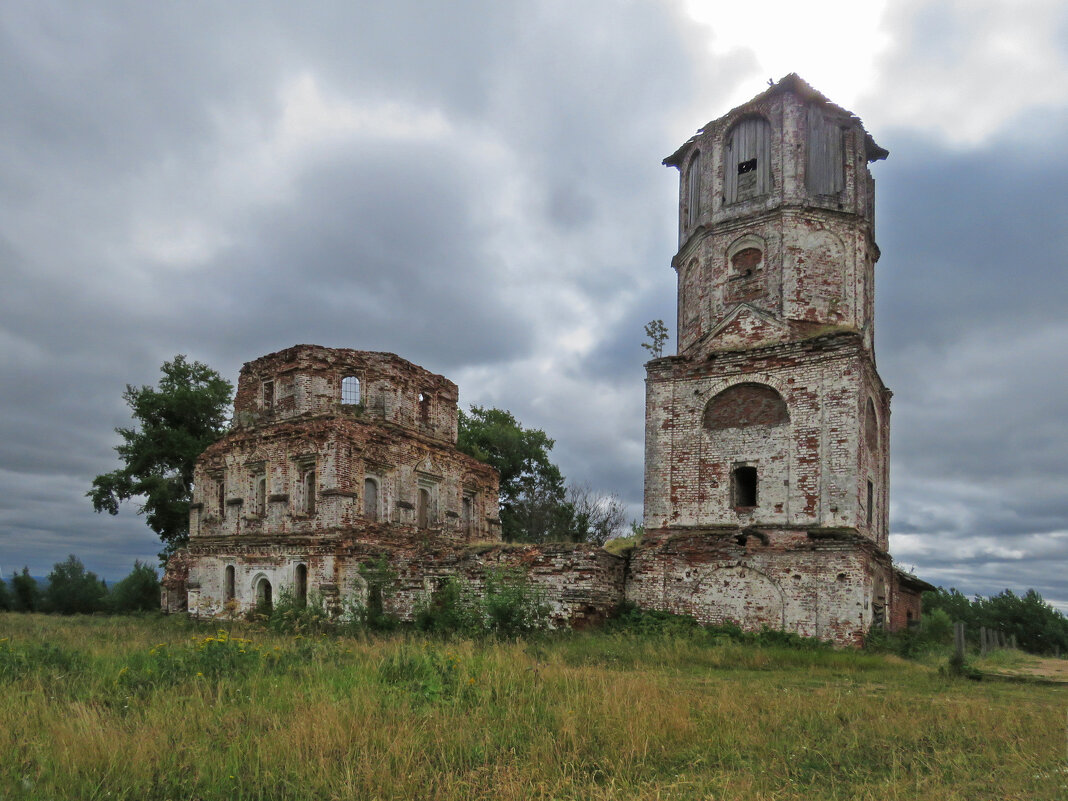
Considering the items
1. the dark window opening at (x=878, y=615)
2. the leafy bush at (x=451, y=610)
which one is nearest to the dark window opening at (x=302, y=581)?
the leafy bush at (x=451, y=610)

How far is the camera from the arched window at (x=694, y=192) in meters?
20.3

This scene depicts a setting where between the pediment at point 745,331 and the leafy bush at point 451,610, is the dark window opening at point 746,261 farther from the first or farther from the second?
the leafy bush at point 451,610

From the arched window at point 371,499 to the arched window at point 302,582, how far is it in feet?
7.97

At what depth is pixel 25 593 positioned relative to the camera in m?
39.6

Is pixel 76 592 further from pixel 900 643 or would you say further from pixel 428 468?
pixel 900 643

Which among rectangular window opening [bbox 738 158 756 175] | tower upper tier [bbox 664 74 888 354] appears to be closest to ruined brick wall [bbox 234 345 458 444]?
tower upper tier [bbox 664 74 888 354]

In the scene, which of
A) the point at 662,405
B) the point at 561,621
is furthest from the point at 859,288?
the point at 561,621

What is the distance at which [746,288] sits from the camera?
18547 mm

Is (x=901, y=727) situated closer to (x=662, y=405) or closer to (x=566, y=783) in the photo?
(x=566, y=783)

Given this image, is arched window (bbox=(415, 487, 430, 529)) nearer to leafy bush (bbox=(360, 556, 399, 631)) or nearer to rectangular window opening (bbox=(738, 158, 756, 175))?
leafy bush (bbox=(360, 556, 399, 631))

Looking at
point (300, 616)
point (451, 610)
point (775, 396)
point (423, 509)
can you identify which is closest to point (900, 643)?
point (775, 396)

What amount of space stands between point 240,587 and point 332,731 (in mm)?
19290

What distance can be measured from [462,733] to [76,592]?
42.1m

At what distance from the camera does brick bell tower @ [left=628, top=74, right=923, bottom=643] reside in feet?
51.6
